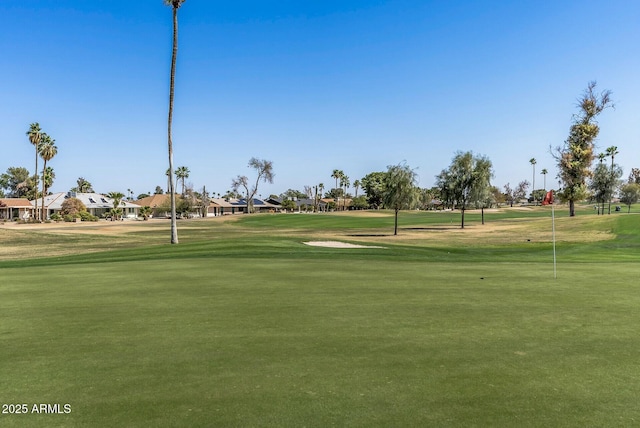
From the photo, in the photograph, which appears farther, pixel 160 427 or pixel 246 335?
pixel 246 335

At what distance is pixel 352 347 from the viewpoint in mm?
7648

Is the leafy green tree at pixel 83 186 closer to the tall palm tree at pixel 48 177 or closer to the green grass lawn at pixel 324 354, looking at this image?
the tall palm tree at pixel 48 177

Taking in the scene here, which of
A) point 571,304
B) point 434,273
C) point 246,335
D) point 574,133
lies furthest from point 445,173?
point 246,335

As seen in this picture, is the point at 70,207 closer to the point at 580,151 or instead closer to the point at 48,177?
the point at 48,177

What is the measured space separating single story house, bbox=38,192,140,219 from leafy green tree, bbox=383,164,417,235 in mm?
99578

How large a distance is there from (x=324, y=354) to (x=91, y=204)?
151 meters

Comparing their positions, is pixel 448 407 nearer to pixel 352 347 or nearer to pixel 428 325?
pixel 352 347

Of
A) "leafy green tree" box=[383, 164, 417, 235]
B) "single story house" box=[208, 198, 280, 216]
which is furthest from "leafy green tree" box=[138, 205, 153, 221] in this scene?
"leafy green tree" box=[383, 164, 417, 235]

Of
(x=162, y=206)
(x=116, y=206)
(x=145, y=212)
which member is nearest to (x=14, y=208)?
(x=116, y=206)

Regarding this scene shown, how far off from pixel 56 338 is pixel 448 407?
22.8 feet

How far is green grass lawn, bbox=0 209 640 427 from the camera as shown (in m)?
5.20

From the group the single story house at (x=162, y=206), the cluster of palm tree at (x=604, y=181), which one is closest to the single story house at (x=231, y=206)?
the single story house at (x=162, y=206)

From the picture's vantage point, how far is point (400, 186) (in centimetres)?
5469

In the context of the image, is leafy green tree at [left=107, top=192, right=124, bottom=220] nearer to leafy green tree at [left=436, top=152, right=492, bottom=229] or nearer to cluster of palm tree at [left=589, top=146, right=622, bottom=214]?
leafy green tree at [left=436, top=152, right=492, bottom=229]
